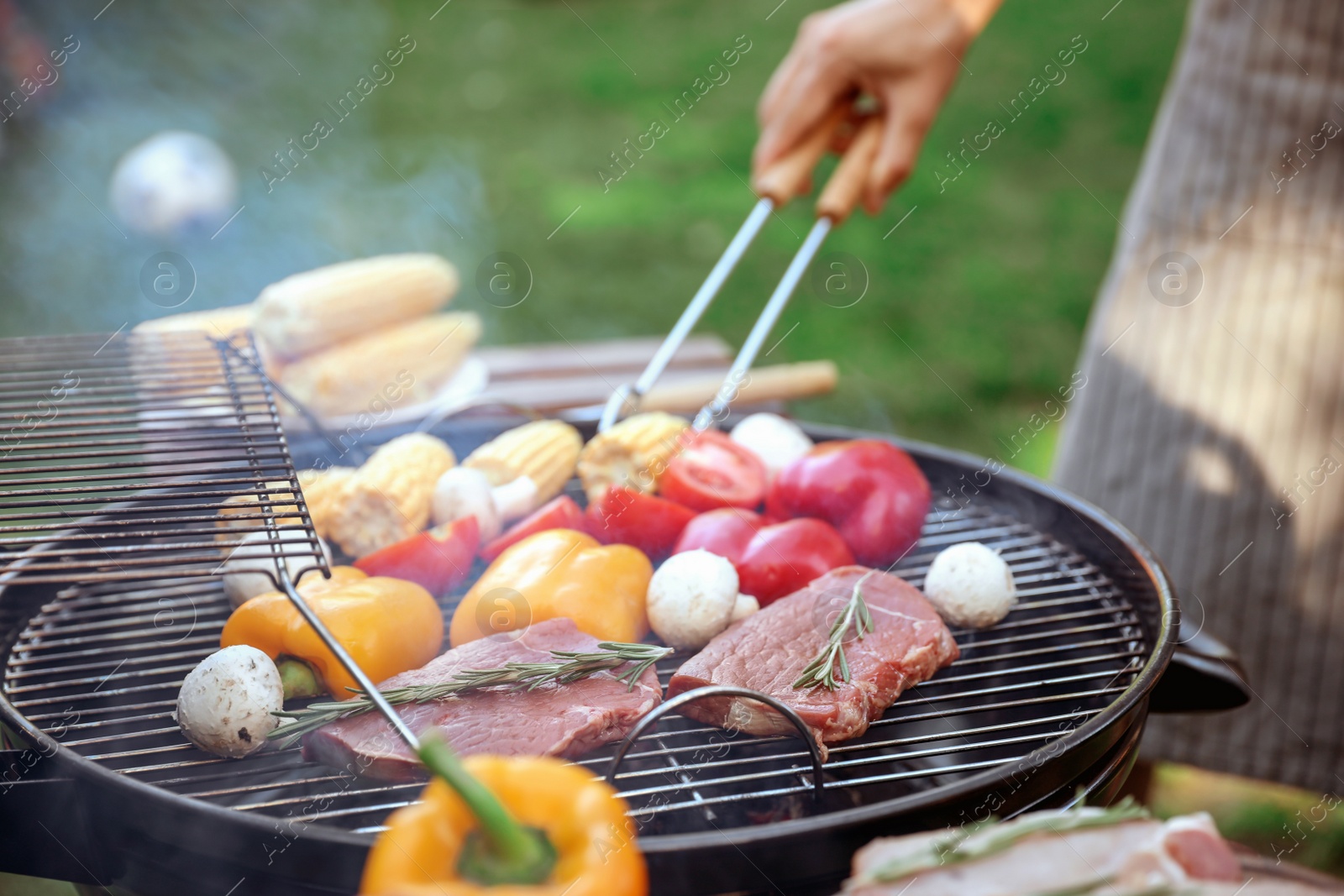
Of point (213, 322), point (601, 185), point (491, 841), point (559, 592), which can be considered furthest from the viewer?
point (601, 185)

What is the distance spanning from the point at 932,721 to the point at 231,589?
54.9 inches

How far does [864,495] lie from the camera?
232 centimetres

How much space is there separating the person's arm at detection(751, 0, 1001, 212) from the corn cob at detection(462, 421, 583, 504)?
3.11 ft

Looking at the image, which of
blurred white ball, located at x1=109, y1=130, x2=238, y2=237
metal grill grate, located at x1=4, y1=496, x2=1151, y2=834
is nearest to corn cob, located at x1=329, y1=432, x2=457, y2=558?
metal grill grate, located at x1=4, y1=496, x2=1151, y2=834

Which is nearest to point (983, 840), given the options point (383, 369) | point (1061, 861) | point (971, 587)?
point (1061, 861)

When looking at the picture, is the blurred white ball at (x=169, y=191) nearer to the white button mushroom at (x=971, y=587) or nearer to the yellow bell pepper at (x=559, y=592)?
the yellow bell pepper at (x=559, y=592)

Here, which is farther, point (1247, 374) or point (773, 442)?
point (1247, 374)

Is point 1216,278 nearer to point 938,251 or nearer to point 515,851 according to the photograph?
point 515,851

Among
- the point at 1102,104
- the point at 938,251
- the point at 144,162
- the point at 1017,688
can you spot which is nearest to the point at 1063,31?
the point at 1102,104

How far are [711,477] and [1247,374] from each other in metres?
1.66

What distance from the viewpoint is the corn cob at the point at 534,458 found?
2486 millimetres

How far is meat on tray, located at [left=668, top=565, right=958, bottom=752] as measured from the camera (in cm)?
169

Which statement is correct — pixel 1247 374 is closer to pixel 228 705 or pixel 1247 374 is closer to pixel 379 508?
pixel 379 508

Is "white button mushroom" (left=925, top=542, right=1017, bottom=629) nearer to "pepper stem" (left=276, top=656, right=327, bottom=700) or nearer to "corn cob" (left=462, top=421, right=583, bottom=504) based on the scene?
"corn cob" (left=462, top=421, right=583, bottom=504)
